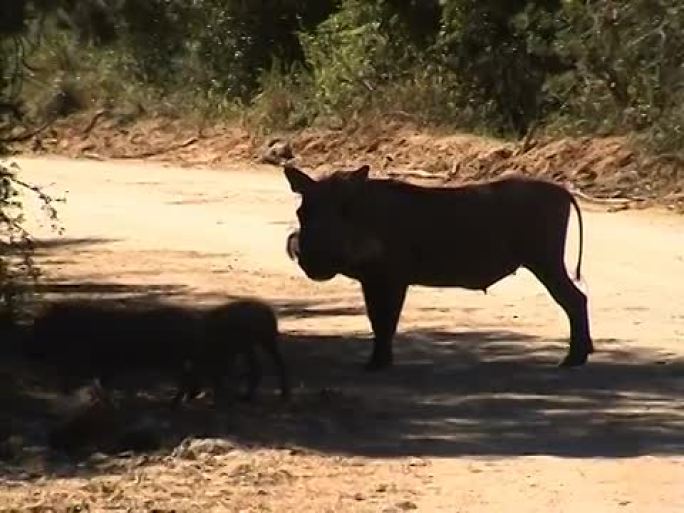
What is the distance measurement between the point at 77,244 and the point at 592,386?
1063 centimetres

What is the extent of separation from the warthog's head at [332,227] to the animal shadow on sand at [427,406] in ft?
2.47

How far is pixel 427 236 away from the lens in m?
14.0

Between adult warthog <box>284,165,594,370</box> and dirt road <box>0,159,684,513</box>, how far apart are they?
465 mm

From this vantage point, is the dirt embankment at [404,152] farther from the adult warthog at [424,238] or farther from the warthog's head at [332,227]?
the warthog's head at [332,227]

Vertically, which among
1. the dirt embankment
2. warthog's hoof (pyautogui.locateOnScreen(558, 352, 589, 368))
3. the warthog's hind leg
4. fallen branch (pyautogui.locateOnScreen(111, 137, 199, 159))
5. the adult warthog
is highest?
the adult warthog

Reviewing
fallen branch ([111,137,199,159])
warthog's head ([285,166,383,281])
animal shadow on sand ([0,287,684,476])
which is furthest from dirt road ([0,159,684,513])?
fallen branch ([111,137,199,159])

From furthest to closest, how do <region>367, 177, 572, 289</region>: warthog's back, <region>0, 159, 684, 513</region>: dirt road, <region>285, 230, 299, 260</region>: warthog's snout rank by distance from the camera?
<region>367, 177, 572, 289</region>: warthog's back → <region>285, 230, 299, 260</region>: warthog's snout → <region>0, 159, 684, 513</region>: dirt road

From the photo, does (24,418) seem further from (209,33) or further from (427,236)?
(209,33)

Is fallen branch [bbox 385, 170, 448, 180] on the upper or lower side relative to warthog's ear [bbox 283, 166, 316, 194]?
lower

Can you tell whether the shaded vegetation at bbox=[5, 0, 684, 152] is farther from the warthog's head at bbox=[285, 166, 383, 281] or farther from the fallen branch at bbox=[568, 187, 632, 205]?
the warthog's head at bbox=[285, 166, 383, 281]

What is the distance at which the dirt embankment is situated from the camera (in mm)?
26453

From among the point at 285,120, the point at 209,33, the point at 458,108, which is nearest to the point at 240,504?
the point at 458,108

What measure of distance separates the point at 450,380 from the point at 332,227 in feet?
4.05

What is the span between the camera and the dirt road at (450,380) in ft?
32.6
